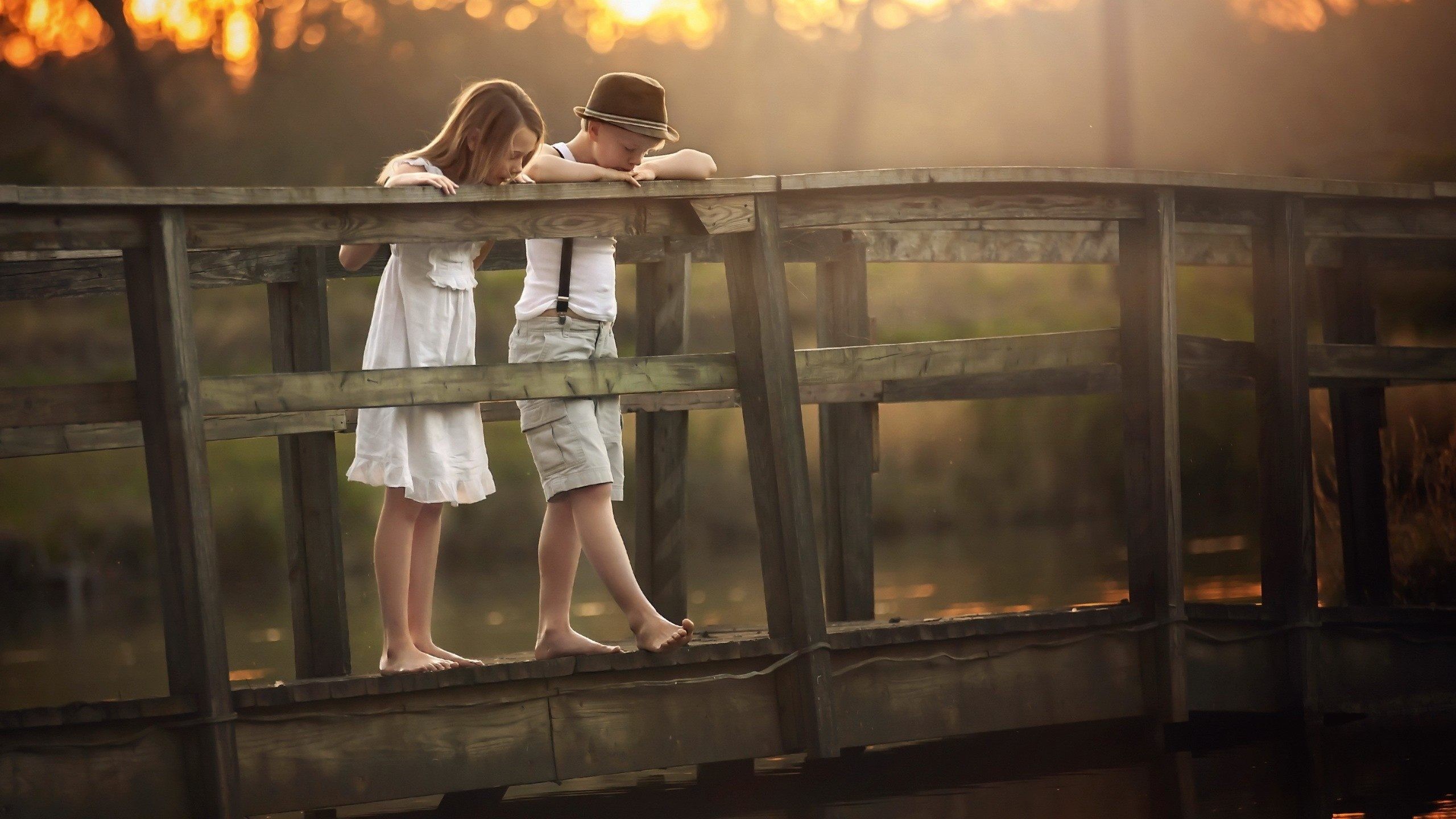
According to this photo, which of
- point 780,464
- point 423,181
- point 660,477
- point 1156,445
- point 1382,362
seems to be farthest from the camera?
point 660,477

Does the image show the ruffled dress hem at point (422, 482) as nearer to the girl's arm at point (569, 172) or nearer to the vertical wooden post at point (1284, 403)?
the girl's arm at point (569, 172)

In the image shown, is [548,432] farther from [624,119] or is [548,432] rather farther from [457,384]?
[624,119]

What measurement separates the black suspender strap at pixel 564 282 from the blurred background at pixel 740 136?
10.7 meters

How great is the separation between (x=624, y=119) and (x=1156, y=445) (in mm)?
1927


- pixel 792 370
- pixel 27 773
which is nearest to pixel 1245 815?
pixel 792 370

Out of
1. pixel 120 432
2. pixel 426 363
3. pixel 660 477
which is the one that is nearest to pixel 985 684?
pixel 660 477

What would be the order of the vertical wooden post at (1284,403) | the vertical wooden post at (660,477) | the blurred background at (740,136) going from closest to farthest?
the vertical wooden post at (1284,403) < the vertical wooden post at (660,477) < the blurred background at (740,136)

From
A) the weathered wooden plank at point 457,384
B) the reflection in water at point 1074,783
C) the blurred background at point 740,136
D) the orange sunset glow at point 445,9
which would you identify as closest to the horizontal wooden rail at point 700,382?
the weathered wooden plank at point 457,384

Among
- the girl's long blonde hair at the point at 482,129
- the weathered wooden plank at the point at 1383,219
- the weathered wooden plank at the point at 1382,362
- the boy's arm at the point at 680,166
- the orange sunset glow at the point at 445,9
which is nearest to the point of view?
the girl's long blonde hair at the point at 482,129

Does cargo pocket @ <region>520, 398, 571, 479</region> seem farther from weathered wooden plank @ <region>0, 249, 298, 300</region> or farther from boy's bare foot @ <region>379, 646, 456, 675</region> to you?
weathered wooden plank @ <region>0, 249, 298, 300</region>

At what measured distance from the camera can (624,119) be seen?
162 inches

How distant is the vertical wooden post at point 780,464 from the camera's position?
4316mm

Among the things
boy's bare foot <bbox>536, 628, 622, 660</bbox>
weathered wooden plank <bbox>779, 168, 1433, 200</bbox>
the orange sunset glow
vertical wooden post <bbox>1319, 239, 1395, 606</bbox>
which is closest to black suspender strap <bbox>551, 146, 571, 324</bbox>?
weathered wooden plank <bbox>779, 168, 1433, 200</bbox>

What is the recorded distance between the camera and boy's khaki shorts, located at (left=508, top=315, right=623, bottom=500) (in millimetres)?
4129
